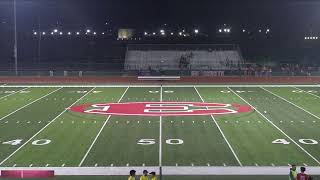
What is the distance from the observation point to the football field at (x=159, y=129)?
16.0 meters

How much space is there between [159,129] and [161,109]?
210 inches

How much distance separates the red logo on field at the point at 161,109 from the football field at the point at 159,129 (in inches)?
1.9

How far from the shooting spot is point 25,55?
56.6 metres

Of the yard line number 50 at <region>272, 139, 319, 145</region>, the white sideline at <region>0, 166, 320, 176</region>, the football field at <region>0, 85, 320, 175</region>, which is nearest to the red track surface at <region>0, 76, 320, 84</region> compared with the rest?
the football field at <region>0, 85, 320, 175</region>

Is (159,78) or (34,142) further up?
(159,78)

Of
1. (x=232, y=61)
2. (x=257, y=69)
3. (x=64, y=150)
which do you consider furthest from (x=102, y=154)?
(x=232, y=61)

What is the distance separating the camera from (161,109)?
26.0m

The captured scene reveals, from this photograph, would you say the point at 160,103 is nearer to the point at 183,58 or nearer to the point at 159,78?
the point at 159,78

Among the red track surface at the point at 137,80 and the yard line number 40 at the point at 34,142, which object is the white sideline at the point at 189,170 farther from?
the red track surface at the point at 137,80

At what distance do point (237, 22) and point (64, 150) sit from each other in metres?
45.0

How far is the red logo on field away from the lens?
24.8 meters

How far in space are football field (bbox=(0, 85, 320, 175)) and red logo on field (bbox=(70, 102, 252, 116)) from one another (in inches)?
1.9

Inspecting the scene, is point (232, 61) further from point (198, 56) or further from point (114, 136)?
point (114, 136)

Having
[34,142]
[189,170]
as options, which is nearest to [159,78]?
[34,142]
